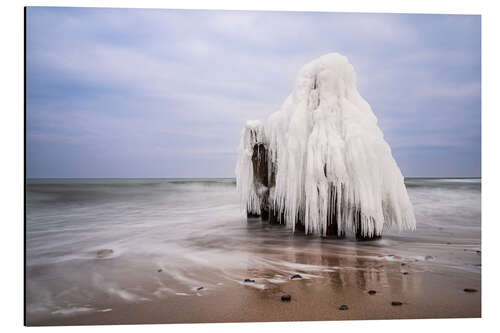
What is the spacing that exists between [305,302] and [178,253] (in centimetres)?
223

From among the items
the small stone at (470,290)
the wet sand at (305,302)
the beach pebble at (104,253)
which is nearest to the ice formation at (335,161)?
the wet sand at (305,302)

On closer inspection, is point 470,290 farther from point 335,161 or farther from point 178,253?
point 178,253

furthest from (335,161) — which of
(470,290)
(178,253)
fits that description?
(178,253)

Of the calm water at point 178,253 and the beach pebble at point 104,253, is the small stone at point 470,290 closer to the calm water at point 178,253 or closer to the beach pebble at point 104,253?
the calm water at point 178,253

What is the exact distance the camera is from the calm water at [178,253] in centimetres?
326

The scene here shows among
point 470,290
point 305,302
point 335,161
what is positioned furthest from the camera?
point 335,161

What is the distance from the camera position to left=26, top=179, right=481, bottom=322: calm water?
10.7 feet

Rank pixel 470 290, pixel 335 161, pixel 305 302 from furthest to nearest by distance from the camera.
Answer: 1. pixel 335 161
2. pixel 470 290
3. pixel 305 302

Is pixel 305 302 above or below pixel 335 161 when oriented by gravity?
below

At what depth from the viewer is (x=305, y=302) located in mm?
2980

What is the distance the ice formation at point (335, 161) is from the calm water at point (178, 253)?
1.38ft

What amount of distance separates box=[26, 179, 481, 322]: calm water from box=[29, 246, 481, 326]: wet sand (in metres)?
0.08

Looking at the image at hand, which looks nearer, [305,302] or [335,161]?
[305,302]

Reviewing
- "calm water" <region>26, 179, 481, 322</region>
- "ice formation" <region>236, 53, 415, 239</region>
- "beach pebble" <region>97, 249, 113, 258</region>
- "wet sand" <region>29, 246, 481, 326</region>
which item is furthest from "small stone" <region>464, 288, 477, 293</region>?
"beach pebble" <region>97, 249, 113, 258</region>
